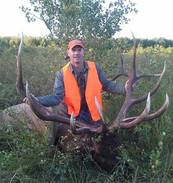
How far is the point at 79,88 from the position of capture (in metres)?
3.86

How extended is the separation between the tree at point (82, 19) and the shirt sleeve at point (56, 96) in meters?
1.23

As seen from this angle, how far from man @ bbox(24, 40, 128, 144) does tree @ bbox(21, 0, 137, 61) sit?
33.0 inches

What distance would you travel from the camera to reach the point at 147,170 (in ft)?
9.98

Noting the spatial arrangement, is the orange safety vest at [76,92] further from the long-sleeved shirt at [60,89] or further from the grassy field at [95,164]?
the grassy field at [95,164]

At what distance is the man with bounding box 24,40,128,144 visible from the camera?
3719 mm

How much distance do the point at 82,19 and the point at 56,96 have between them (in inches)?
79.4

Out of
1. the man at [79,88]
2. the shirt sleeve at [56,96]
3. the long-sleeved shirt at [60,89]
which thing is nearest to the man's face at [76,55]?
the man at [79,88]

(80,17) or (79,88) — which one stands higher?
(80,17)

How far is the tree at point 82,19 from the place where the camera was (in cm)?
453

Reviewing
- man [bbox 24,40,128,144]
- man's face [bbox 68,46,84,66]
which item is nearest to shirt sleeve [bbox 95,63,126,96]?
man [bbox 24,40,128,144]

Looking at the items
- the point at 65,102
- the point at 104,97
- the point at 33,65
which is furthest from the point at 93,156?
the point at 33,65

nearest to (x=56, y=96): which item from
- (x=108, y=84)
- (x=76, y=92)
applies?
(x=76, y=92)

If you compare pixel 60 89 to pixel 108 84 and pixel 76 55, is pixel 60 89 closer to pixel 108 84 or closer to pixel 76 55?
pixel 76 55

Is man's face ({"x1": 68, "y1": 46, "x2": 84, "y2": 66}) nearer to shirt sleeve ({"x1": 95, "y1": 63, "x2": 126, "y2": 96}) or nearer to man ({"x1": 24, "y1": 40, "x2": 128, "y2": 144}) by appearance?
man ({"x1": 24, "y1": 40, "x2": 128, "y2": 144})
